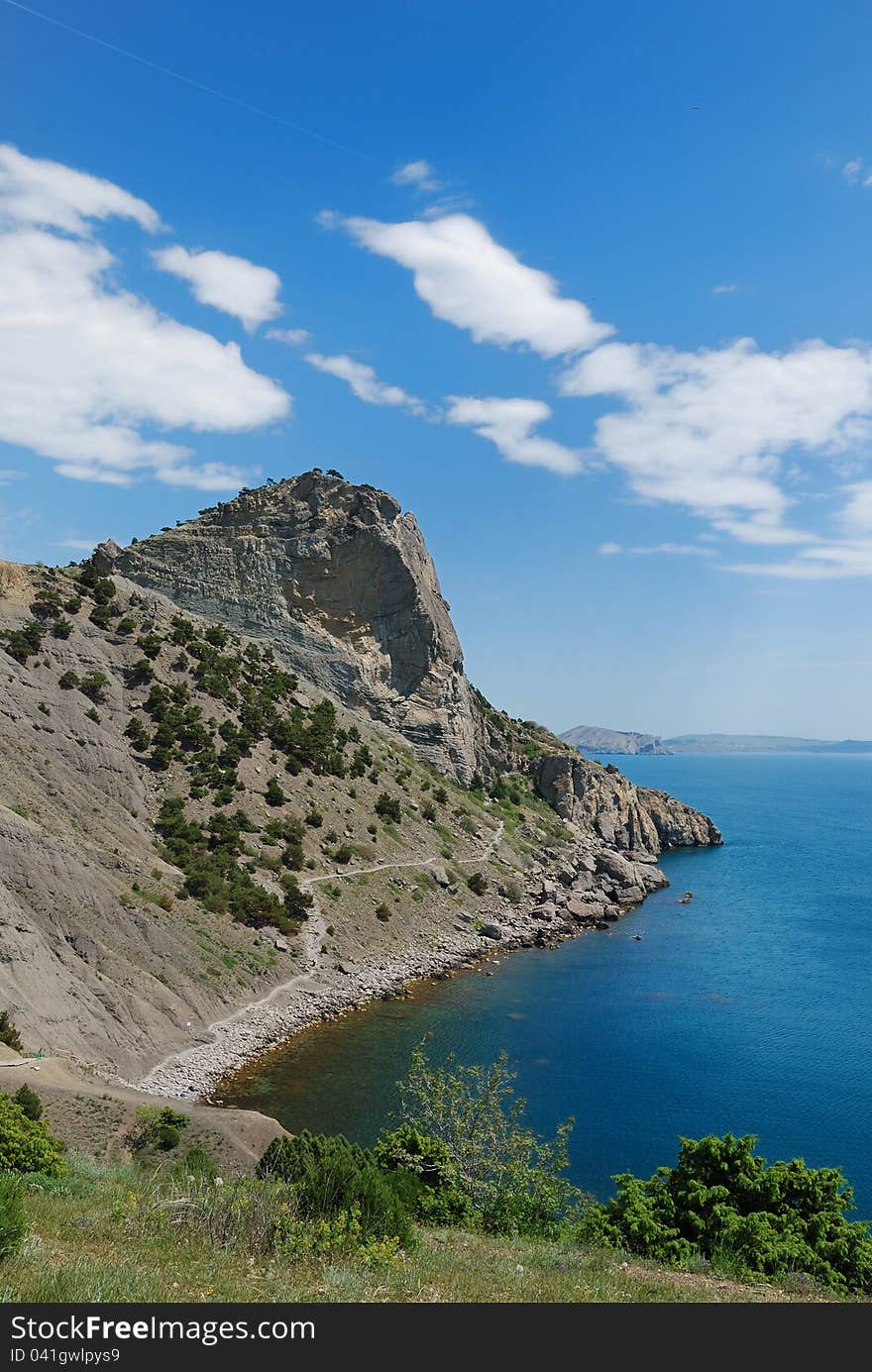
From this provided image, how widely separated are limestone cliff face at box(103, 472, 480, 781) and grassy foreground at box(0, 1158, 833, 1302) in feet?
195

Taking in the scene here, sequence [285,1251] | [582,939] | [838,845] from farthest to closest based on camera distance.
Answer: [838,845], [582,939], [285,1251]

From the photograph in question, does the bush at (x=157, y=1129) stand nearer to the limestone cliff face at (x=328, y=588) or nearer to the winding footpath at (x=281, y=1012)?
the winding footpath at (x=281, y=1012)

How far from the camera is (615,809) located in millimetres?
89812

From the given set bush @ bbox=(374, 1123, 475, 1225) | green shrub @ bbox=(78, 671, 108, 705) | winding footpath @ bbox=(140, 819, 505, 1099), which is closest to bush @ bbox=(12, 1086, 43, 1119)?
bush @ bbox=(374, 1123, 475, 1225)

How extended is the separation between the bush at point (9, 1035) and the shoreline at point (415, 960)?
518cm

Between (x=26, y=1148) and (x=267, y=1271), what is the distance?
9.31 meters

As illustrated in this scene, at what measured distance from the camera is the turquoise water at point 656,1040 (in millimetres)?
29703

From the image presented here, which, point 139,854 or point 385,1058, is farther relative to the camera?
point 139,854

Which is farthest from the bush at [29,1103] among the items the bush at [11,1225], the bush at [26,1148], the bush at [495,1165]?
the bush at [11,1225]

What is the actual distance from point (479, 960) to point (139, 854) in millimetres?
21763

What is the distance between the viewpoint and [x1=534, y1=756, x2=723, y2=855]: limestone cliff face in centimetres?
8481
